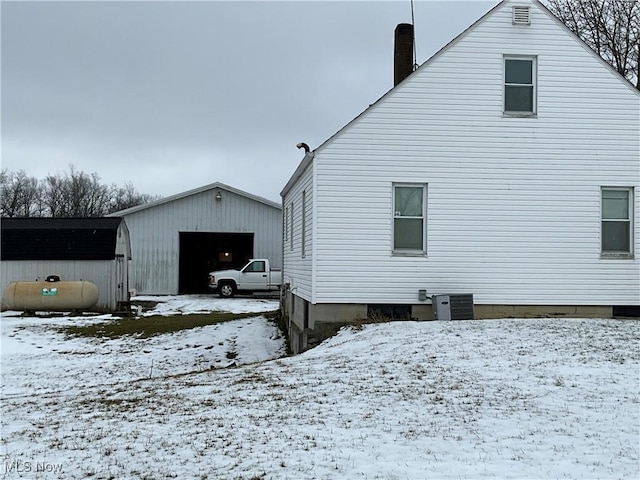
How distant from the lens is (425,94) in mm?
15312

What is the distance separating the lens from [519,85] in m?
15.6

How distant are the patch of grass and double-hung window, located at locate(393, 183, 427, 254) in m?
8.66

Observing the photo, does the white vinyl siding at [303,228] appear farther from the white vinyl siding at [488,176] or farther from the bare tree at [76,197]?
the bare tree at [76,197]

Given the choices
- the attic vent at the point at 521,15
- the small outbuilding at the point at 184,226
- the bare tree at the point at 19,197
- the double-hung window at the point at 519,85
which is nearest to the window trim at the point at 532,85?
the double-hung window at the point at 519,85

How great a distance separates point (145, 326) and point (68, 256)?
23.5ft

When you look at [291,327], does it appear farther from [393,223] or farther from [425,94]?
[425,94]

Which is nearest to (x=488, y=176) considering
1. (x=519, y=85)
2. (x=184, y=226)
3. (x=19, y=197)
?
(x=519, y=85)

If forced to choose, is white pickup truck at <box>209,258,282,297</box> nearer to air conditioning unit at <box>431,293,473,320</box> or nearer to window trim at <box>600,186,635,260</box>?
air conditioning unit at <box>431,293,473,320</box>

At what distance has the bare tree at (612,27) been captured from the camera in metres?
29.8

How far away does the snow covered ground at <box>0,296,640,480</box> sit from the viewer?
21.6ft

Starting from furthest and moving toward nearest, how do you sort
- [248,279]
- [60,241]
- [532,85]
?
[248,279]
[60,241]
[532,85]

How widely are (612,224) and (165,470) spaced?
12079 mm

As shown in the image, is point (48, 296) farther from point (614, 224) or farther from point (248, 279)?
point (614, 224)

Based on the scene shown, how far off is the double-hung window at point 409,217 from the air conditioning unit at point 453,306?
111cm
